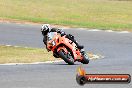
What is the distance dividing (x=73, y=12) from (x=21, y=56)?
22.3 metres

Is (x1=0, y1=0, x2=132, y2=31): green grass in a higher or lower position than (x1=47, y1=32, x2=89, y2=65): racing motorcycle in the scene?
lower

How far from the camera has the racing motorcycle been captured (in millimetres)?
16578

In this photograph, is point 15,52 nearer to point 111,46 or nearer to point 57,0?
point 111,46

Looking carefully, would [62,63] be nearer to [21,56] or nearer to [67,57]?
[67,57]

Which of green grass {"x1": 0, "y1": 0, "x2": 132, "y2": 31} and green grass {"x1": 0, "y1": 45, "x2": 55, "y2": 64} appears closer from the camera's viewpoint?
green grass {"x1": 0, "y1": 45, "x2": 55, "y2": 64}

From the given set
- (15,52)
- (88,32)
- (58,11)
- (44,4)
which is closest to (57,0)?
(44,4)

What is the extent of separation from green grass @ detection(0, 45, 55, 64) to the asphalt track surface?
136cm

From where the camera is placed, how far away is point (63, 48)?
16.6 m

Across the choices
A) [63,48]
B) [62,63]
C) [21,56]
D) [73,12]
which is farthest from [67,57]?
[73,12]

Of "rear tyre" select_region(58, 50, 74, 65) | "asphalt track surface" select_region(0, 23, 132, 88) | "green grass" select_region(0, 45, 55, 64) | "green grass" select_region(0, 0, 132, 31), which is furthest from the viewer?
"green grass" select_region(0, 0, 132, 31)

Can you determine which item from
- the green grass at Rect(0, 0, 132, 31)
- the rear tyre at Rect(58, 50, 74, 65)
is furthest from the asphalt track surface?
the green grass at Rect(0, 0, 132, 31)

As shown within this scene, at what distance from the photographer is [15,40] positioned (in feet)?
92.1

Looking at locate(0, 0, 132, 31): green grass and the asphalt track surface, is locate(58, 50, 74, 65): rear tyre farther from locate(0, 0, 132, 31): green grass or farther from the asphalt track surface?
locate(0, 0, 132, 31): green grass

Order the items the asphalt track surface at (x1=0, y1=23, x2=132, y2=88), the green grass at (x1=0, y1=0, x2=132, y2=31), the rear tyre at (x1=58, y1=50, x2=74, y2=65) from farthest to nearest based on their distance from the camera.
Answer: the green grass at (x1=0, y1=0, x2=132, y2=31), the rear tyre at (x1=58, y1=50, x2=74, y2=65), the asphalt track surface at (x1=0, y1=23, x2=132, y2=88)
